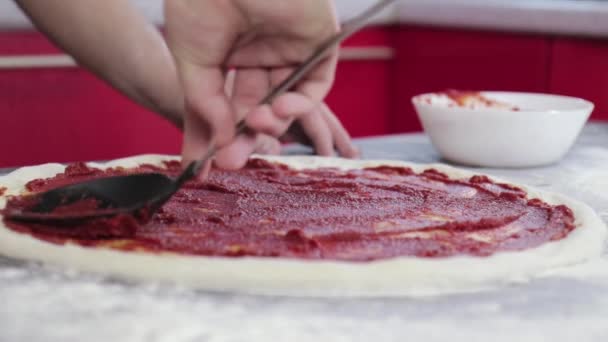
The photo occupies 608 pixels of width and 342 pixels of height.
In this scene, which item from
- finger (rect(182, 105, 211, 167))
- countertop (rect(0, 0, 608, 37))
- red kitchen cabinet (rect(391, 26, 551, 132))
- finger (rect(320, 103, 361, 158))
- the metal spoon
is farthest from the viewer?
red kitchen cabinet (rect(391, 26, 551, 132))

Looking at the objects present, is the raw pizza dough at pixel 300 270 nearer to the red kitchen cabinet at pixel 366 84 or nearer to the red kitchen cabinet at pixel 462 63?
the red kitchen cabinet at pixel 462 63

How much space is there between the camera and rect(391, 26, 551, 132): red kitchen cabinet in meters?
2.75

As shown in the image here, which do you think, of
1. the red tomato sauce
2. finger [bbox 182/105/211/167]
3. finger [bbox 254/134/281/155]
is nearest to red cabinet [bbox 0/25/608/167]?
finger [bbox 254/134/281/155]

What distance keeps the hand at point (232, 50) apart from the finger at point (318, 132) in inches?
12.9

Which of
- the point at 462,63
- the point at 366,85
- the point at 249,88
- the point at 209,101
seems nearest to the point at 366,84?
the point at 366,85

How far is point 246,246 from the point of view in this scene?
907 mm

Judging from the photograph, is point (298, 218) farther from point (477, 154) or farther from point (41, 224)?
point (477, 154)

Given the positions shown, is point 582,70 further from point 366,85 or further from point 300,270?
point 300,270

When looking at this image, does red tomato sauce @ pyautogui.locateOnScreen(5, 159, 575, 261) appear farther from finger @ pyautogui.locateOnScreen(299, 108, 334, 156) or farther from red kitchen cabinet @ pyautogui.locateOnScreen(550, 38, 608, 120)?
red kitchen cabinet @ pyautogui.locateOnScreen(550, 38, 608, 120)

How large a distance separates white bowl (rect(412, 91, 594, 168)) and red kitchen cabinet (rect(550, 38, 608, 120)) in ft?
3.33

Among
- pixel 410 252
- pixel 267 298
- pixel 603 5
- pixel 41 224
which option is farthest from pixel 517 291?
pixel 603 5

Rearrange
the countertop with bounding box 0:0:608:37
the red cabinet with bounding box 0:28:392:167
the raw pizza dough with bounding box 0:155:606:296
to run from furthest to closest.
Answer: the countertop with bounding box 0:0:608:37 → the red cabinet with bounding box 0:28:392:167 → the raw pizza dough with bounding box 0:155:606:296

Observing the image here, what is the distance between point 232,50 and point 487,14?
180 cm

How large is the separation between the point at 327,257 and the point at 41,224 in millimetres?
336
